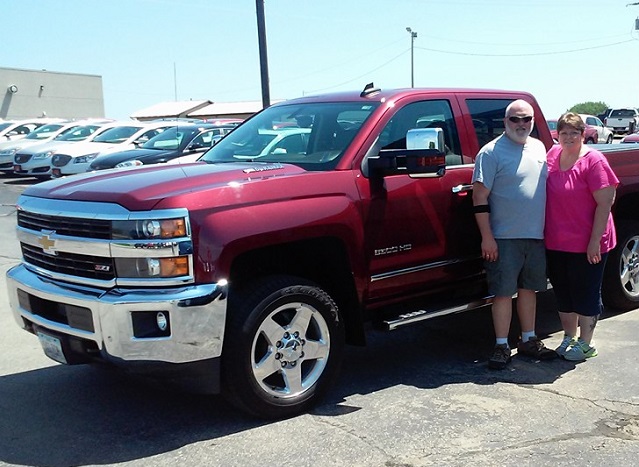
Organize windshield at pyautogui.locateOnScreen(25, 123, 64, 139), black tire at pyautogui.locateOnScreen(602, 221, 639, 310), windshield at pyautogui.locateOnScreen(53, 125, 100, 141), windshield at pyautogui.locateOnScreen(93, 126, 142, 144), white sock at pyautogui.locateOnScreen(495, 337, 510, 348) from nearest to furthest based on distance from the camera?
1. white sock at pyautogui.locateOnScreen(495, 337, 510, 348)
2. black tire at pyautogui.locateOnScreen(602, 221, 639, 310)
3. windshield at pyautogui.locateOnScreen(93, 126, 142, 144)
4. windshield at pyautogui.locateOnScreen(53, 125, 100, 141)
5. windshield at pyautogui.locateOnScreen(25, 123, 64, 139)

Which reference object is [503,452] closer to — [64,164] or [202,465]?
[202,465]

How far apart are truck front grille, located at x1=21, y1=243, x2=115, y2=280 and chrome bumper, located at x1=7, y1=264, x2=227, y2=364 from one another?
0.10 meters

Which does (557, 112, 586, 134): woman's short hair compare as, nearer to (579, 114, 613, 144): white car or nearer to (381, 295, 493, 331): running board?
(381, 295, 493, 331): running board

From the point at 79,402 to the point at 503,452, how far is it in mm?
2609

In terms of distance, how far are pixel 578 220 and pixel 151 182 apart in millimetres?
2890

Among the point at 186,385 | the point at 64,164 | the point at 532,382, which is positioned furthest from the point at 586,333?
the point at 64,164

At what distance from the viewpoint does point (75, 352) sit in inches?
154

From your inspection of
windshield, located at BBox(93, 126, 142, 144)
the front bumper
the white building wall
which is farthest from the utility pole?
the white building wall

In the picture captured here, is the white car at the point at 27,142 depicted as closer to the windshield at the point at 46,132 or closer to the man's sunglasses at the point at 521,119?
the windshield at the point at 46,132

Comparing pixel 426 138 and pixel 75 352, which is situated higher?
pixel 426 138

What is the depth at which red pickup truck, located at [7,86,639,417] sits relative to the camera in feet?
12.1

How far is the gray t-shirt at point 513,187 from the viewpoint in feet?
15.8

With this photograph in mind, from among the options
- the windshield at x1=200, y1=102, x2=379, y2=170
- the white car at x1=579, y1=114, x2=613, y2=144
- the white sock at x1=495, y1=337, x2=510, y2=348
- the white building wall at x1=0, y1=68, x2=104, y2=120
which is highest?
the white building wall at x1=0, y1=68, x2=104, y2=120

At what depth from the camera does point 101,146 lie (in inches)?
683
